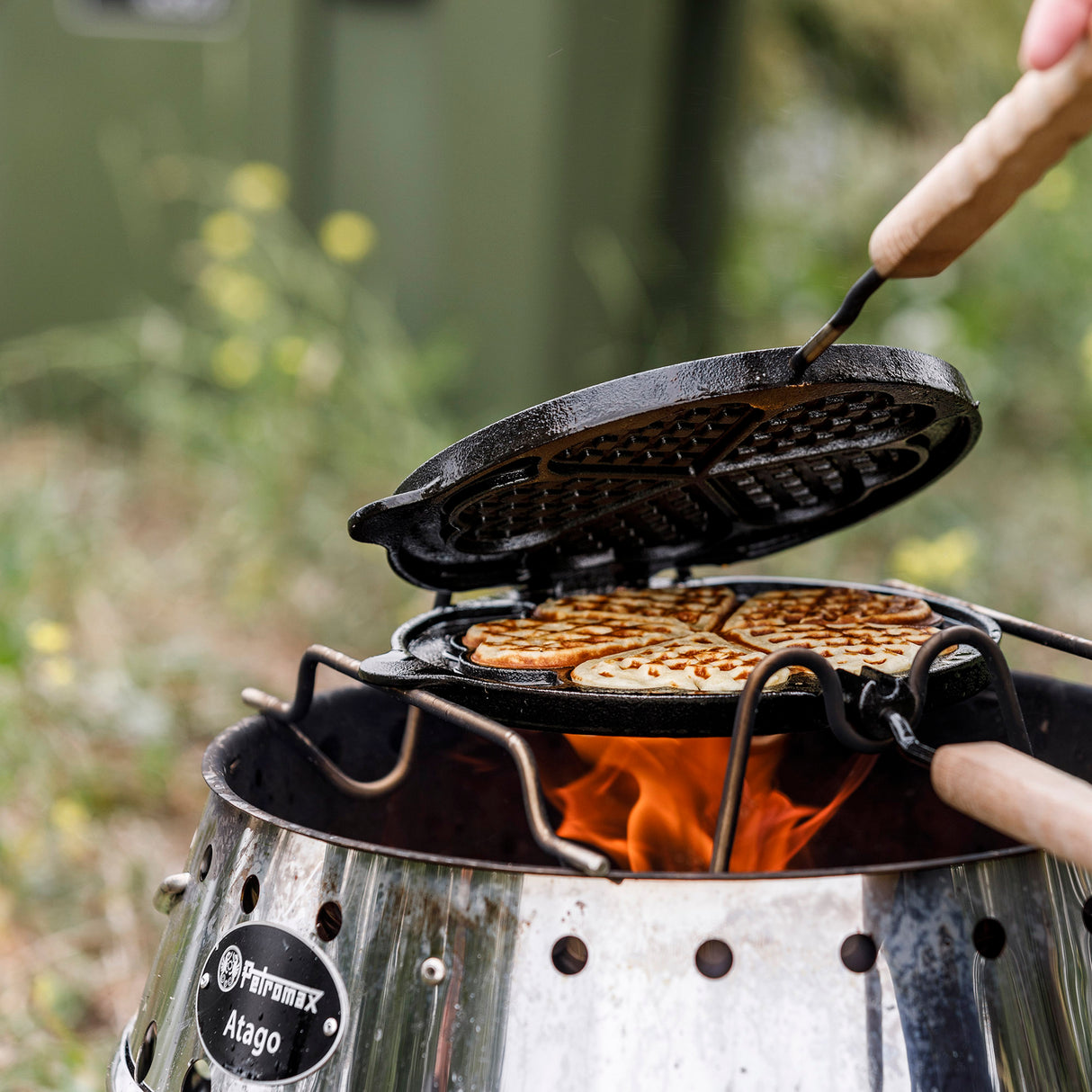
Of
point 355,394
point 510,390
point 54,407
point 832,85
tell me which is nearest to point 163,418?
point 355,394

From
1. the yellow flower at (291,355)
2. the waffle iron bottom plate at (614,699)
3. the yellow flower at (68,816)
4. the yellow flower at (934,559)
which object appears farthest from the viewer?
the yellow flower at (291,355)

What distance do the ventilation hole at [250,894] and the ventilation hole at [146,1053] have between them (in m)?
0.21

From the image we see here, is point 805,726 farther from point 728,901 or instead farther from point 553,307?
point 553,307

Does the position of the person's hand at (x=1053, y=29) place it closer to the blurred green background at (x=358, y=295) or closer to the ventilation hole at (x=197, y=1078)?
the ventilation hole at (x=197, y=1078)

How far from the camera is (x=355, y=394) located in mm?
3719

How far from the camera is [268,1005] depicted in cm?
113

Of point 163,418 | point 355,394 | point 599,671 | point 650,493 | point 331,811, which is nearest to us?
point 599,671

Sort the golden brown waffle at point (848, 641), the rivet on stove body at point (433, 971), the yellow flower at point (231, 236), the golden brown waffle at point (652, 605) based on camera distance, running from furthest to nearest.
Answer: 1. the yellow flower at point (231, 236)
2. the golden brown waffle at point (652, 605)
3. the golden brown waffle at point (848, 641)
4. the rivet on stove body at point (433, 971)

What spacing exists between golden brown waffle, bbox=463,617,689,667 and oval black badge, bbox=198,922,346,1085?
436 mm

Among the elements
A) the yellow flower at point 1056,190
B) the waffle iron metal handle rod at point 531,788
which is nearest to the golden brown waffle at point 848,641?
the waffle iron metal handle rod at point 531,788

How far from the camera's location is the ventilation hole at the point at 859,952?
3.42 ft

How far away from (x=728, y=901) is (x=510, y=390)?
161 inches

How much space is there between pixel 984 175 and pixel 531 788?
66 cm

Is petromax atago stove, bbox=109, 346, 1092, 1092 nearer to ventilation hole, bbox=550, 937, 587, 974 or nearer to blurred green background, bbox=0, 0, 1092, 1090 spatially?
ventilation hole, bbox=550, 937, 587, 974
